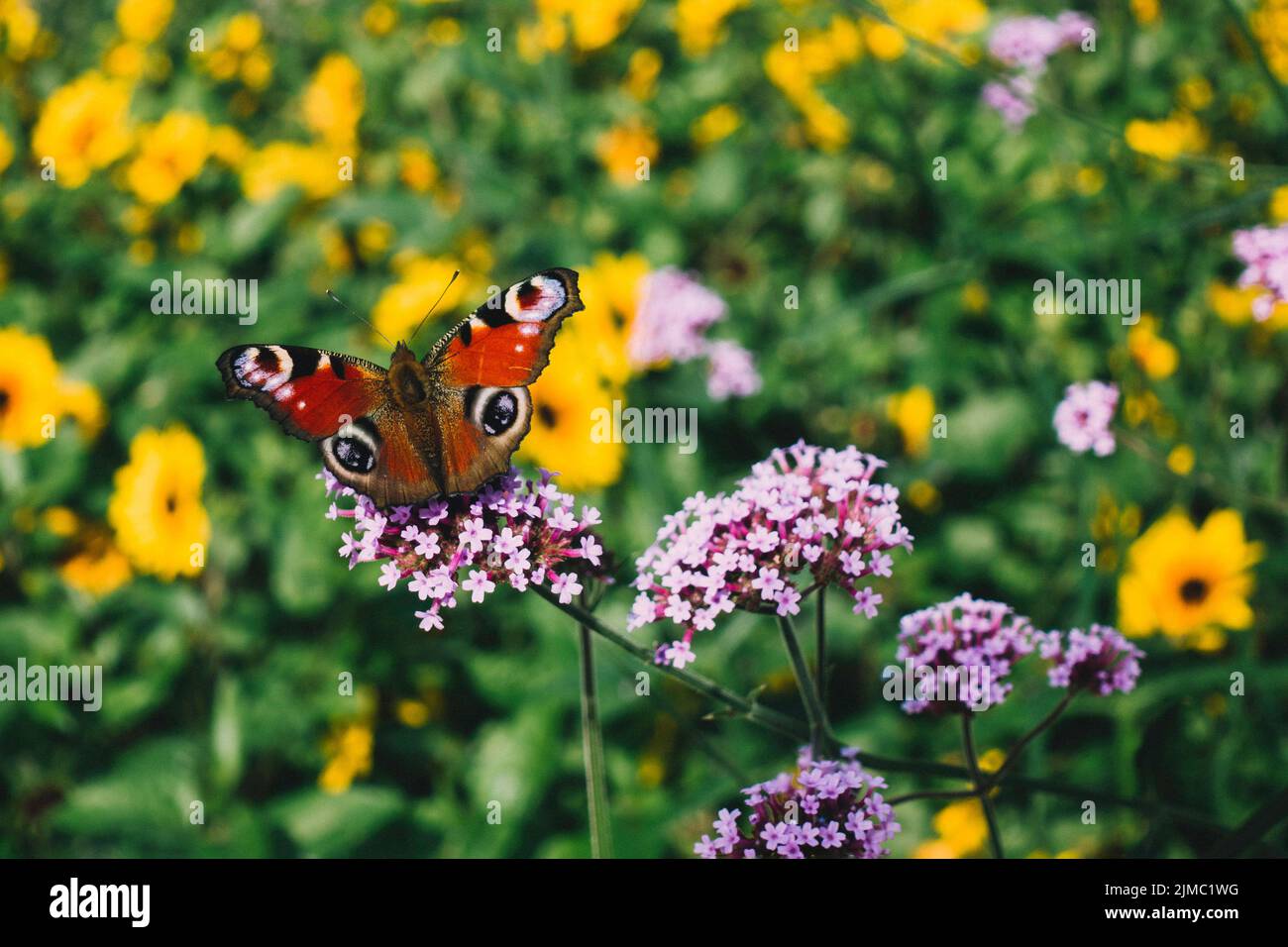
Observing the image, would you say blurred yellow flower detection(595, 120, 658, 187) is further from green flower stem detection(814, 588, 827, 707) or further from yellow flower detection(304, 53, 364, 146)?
green flower stem detection(814, 588, 827, 707)

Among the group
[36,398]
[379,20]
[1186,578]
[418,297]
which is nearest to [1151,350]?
[1186,578]

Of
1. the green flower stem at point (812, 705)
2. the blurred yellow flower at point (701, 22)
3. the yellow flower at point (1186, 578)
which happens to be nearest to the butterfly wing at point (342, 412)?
the green flower stem at point (812, 705)

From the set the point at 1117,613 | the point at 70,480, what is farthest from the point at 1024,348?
the point at 70,480

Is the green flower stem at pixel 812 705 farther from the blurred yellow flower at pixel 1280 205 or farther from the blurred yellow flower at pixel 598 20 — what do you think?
the blurred yellow flower at pixel 598 20

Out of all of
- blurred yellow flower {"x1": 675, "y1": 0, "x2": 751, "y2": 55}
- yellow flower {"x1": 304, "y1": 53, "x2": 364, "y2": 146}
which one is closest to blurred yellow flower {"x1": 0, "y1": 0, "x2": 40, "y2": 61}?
yellow flower {"x1": 304, "y1": 53, "x2": 364, "y2": 146}
